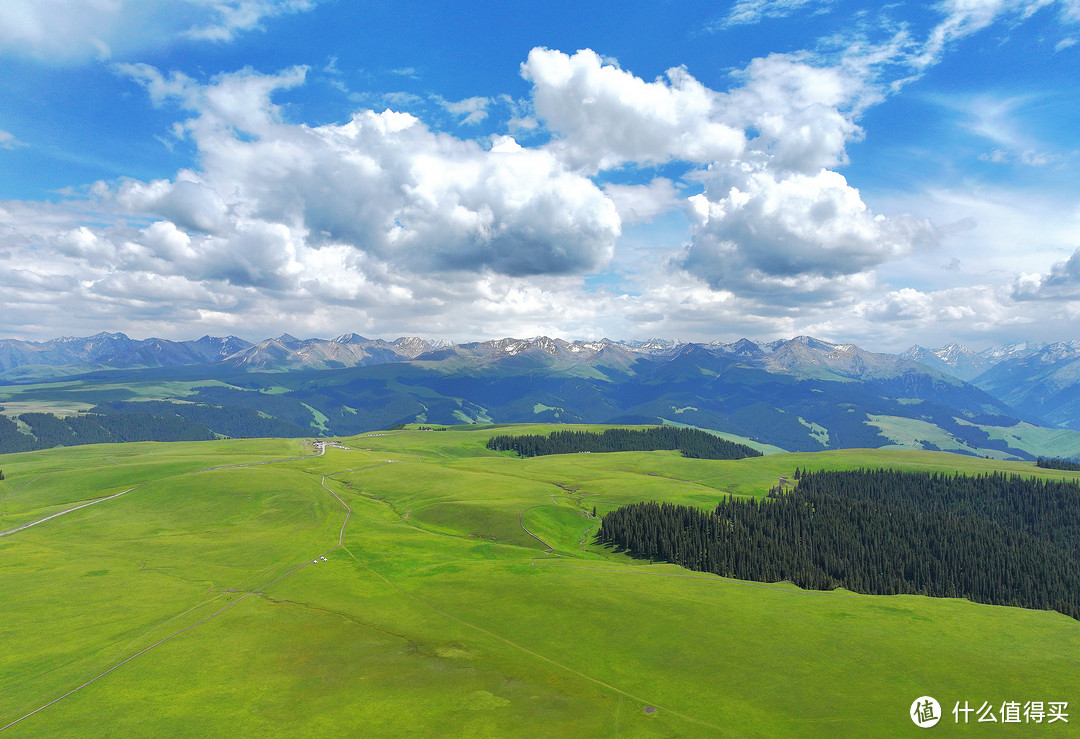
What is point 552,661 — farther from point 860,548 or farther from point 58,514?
point 58,514

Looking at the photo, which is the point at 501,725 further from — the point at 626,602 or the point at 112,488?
the point at 112,488

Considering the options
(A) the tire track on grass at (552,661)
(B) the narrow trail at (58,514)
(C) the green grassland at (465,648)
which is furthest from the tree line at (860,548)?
(B) the narrow trail at (58,514)

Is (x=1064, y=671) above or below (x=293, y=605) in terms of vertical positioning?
above

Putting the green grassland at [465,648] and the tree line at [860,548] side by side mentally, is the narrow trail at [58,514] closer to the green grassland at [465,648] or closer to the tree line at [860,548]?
the green grassland at [465,648]

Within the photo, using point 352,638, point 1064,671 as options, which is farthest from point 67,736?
point 1064,671

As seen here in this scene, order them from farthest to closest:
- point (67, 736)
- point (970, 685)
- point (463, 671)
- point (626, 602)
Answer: point (626, 602) → point (463, 671) → point (970, 685) → point (67, 736)

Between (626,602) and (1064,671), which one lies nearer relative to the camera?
(1064,671)

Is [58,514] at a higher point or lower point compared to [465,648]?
lower

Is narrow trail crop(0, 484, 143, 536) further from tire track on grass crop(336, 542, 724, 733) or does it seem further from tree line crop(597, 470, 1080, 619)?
tree line crop(597, 470, 1080, 619)

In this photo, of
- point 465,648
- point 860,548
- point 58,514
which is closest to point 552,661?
point 465,648
